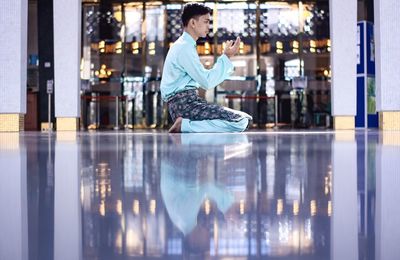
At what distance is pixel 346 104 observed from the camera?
12352 mm

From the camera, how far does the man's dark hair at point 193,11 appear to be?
6750mm

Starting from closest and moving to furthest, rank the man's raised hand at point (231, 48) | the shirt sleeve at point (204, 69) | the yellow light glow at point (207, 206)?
1. the yellow light glow at point (207, 206)
2. the man's raised hand at point (231, 48)
3. the shirt sleeve at point (204, 69)

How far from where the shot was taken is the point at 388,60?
414 inches

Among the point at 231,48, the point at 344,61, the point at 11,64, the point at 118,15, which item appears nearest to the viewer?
the point at 231,48

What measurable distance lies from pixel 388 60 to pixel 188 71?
4792 mm

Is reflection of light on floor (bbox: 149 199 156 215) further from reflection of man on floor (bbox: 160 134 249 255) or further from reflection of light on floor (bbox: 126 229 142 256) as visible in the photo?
reflection of light on floor (bbox: 126 229 142 256)

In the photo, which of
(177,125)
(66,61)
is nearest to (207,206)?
(177,125)

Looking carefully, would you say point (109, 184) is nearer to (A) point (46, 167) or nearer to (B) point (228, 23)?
(A) point (46, 167)

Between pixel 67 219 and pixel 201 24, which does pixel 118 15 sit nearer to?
pixel 201 24

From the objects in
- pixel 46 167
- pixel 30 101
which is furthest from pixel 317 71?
pixel 46 167

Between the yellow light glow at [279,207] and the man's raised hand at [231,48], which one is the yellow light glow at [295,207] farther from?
the man's raised hand at [231,48]

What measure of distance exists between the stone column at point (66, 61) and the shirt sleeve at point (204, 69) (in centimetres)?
629

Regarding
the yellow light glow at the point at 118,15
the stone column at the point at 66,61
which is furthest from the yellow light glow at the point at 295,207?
the yellow light glow at the point at 118,15

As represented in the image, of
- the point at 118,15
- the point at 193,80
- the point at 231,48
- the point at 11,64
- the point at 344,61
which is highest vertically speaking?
the point at 118,15
